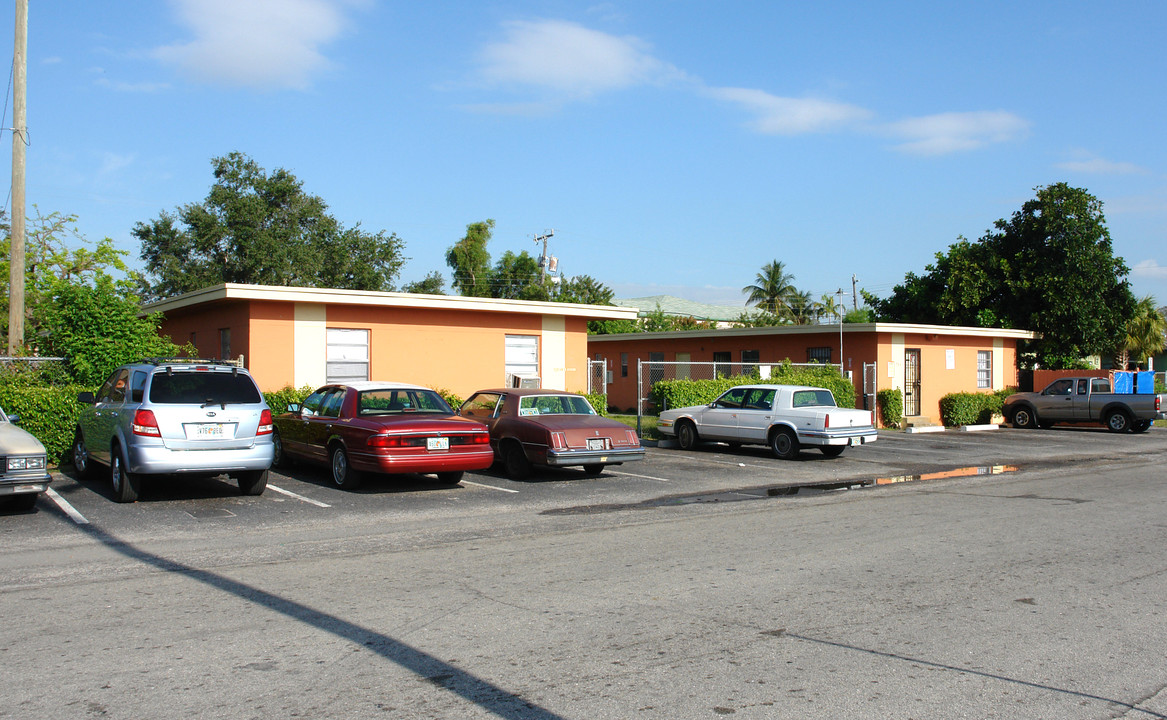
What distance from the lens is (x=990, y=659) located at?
520cm

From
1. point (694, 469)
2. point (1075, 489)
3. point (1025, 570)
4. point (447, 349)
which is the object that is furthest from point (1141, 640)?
point (447, 349)

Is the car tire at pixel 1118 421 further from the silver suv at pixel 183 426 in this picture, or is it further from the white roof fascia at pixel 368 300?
the silver suv at pixel 183 426

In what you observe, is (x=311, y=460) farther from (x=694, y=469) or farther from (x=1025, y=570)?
(x=1025, y=570)

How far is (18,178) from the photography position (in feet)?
50.3

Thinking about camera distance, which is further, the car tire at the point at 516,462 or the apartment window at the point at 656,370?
the apartment window at the point at 656,370

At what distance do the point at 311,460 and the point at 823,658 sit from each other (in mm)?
9756

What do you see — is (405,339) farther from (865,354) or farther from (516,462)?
(865,354)

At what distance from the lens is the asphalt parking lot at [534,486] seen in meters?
10.7

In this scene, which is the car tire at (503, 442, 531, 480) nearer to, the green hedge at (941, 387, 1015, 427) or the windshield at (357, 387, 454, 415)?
the windshield at (357, 387, 454, 415)

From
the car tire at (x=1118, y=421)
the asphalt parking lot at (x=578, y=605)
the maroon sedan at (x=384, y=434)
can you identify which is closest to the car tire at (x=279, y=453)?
the maroon sedan at (x=384, y=434)

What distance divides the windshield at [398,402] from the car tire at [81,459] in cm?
397

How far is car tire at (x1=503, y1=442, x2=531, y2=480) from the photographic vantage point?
45.5 ft

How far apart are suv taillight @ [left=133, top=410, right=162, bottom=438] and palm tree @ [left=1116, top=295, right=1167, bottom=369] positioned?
123ft

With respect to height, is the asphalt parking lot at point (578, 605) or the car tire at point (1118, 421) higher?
the car tire at point (1118, 421)
